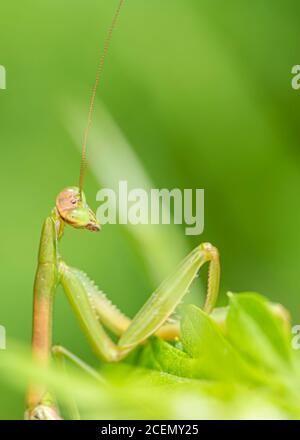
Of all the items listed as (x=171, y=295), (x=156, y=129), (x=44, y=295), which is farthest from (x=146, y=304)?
(x=156, y=129)

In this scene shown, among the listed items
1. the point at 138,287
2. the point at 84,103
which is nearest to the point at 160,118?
the point at 84,103

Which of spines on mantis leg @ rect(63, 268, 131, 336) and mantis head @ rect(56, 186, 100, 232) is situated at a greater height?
mantis head @ rect(56, 186, 100, 232)

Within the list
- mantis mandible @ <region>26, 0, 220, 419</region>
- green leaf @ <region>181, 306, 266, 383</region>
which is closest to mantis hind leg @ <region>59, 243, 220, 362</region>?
mantis mandible @ <region>26, 0, 220, 419</region>

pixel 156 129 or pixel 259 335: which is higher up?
pixel 156 129

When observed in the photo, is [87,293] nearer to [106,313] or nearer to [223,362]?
[106,313]

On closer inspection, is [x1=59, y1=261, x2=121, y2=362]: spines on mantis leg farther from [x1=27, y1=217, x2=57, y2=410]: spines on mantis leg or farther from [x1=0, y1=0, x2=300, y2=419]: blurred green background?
[x1=0, y1=0, x2=300, y2=419]: blurred green background

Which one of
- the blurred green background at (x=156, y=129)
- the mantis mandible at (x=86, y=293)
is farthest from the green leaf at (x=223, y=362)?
the blurred green background at (x=156, y=129)

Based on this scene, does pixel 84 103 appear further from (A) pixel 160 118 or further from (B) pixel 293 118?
(B) pixel 293 118
